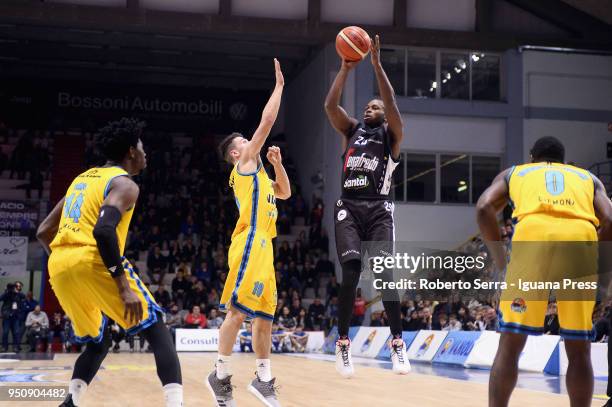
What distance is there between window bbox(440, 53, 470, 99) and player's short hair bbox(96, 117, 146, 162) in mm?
21181

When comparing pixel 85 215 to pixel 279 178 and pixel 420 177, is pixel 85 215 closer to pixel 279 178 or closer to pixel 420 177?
pixel 279 178

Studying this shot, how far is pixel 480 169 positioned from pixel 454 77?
10.0 ft

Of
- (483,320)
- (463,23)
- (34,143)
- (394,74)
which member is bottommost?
(483,320)

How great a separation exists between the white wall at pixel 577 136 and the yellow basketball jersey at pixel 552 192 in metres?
21.3

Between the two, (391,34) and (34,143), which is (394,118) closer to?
(391,34)

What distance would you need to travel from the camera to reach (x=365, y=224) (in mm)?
7254

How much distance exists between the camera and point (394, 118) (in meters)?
7.07

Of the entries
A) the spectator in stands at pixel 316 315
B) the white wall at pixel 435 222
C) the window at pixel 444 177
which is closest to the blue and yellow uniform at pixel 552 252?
the spectator in stands at pixel 316 315

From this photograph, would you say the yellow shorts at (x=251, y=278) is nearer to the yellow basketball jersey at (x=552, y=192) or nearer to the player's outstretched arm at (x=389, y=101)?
the player's outstretched arm at (x=389, y=101)

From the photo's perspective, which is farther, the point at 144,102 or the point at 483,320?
the point at 144,102

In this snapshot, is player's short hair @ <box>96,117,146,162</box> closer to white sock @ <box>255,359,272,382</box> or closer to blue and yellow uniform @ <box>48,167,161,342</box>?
blue and yellow uniform @ <box>48,167,161,342</box>

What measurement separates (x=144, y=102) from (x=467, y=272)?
16.3 meters

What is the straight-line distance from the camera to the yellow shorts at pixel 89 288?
4746 mm

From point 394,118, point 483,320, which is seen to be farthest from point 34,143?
point 394,118
